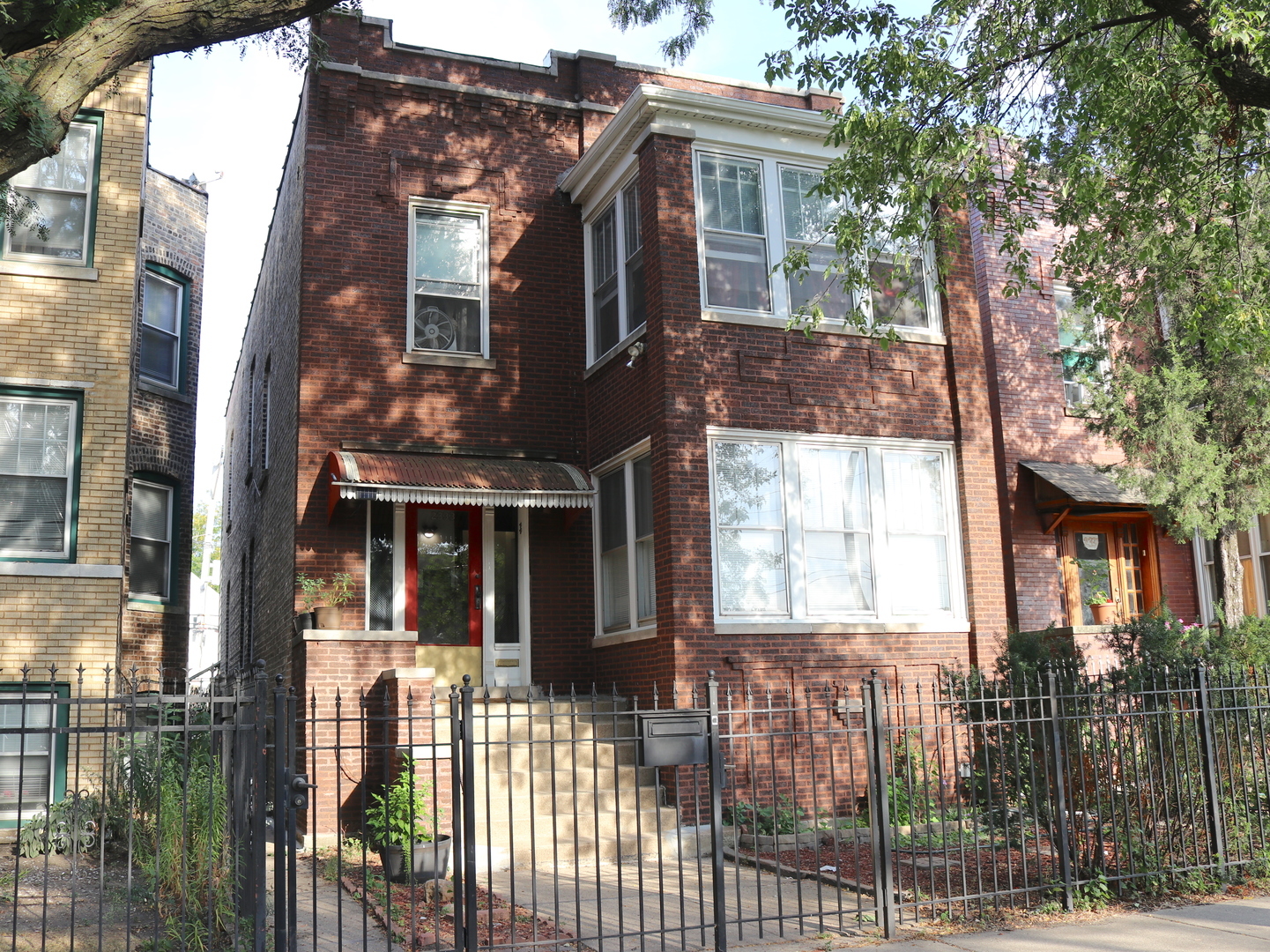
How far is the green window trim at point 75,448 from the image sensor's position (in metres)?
12.1

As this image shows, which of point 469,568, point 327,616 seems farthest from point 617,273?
point 327,616

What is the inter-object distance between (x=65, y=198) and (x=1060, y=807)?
12251mm

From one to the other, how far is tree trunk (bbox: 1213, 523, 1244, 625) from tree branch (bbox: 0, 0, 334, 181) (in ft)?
40.3

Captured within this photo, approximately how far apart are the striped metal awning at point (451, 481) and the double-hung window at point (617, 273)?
192 centimetres

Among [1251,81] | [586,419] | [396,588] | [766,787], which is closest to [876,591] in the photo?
[766,787]

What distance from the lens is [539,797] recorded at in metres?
10.9

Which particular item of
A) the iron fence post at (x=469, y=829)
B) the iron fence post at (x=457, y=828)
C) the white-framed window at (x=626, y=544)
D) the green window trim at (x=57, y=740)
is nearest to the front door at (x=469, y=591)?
the white-framed window at (x=626, y=544)

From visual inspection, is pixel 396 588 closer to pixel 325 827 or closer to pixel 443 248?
pixel 325 827

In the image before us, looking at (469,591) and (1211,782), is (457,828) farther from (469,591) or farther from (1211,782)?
(469,591)

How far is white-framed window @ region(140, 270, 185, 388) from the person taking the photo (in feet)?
58.5

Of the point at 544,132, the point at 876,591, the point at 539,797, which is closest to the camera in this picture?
Answer: the point at 539,797

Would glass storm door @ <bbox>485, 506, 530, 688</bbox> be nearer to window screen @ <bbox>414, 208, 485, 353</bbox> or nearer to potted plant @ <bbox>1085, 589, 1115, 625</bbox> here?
window screen @ <bbox>414, 208, 485, 353</bbox>

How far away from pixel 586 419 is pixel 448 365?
192 centimetres

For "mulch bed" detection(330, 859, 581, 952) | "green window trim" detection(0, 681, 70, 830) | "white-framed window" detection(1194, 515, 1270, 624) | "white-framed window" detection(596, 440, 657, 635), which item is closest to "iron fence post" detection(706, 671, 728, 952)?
"mulch bed" detection(330, 859, 581, 952)
